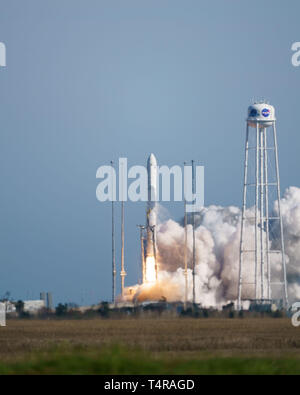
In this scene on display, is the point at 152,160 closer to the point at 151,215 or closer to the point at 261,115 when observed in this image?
the point at 151,215

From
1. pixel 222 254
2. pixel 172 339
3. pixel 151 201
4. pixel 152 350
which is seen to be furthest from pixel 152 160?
pixel 152 350

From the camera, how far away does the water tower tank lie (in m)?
91.4

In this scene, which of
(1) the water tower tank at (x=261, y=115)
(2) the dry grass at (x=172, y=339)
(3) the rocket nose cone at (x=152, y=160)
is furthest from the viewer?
(3) the rocket nose cone at (x=152, y=160)

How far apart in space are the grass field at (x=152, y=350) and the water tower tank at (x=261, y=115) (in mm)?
22696

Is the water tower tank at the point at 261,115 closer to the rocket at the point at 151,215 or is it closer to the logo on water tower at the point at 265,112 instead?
the logo on water tower at the point at 265,112

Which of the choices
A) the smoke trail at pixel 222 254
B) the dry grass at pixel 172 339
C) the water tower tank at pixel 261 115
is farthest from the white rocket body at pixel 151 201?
the dry grass at pixel 172 339

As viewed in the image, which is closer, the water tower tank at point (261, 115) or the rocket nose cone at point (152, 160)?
the water tower tank at point (261, 115)

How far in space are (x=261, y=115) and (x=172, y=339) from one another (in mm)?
40776

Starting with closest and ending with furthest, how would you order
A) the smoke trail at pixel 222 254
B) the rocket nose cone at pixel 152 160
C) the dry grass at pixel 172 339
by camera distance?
the dry grass at pixel 172 339, the rocket nose cone at pixel 152 160, the smoke trail at pixel 222 254

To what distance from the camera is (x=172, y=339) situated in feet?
178

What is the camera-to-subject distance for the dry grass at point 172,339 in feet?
144

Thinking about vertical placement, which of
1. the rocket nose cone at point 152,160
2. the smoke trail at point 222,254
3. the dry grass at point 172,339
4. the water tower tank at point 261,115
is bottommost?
the dry grass at point 172,339

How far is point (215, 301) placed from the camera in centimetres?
11544
